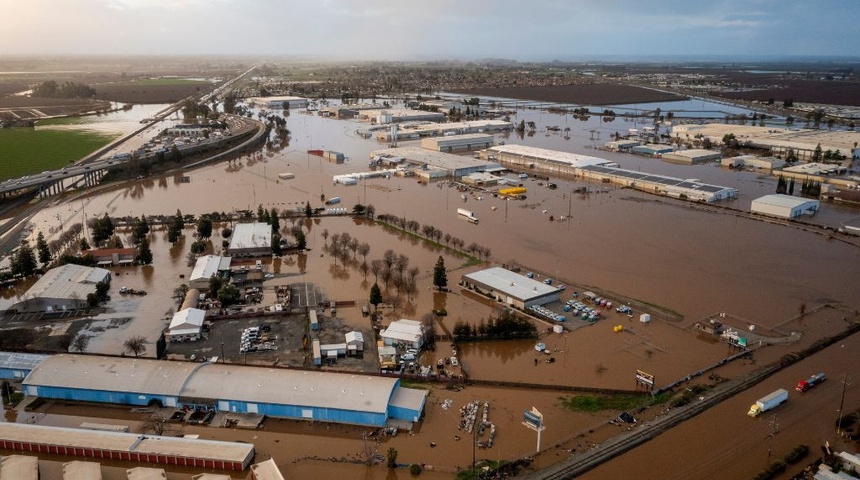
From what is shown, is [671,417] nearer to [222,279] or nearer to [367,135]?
[222,279]

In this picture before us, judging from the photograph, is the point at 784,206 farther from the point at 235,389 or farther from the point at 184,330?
the point at 184,330

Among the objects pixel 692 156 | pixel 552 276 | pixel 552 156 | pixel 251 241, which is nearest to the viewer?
pixel 552 276

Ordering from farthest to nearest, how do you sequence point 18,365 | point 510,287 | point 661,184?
point 661,184 < point 510,287 < point 18,365

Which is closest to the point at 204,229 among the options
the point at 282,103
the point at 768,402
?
the point at 768,402

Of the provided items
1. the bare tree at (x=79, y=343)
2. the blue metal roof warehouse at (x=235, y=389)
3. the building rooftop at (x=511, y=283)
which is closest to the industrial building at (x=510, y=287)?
the building rooftop at (x=511, y=283)

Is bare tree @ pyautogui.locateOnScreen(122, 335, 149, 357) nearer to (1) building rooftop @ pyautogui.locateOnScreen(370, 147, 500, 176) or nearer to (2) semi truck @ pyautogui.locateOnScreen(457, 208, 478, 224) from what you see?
(2) semi truck @ pyautogui.locateOnScreen(457, 208, 478, 224)

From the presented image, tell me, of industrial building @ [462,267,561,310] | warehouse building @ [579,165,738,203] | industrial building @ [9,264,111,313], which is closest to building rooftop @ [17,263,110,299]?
industrial building @ [9,264,111,313]

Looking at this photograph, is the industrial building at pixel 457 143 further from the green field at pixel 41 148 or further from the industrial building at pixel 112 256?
the industrial building at pixel 112 256
